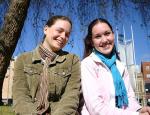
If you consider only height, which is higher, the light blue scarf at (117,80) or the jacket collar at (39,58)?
the jacket collar at (39,58)

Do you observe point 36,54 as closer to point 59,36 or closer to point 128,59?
point 59,36

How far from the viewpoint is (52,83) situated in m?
2.63

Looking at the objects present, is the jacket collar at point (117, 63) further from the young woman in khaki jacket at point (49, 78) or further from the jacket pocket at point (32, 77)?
the jacket pocket at point (32, 77)

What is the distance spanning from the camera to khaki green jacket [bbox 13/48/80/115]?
8.32 feet

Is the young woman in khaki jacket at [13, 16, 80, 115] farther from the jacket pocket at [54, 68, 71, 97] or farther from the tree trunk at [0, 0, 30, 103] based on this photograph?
the tree trunk at [0, 0, 30, 103]

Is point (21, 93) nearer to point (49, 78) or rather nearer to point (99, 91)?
point (49, 78)

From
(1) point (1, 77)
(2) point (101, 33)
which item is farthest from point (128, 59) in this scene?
(2) point (101, 33)

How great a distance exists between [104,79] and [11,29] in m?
2.17

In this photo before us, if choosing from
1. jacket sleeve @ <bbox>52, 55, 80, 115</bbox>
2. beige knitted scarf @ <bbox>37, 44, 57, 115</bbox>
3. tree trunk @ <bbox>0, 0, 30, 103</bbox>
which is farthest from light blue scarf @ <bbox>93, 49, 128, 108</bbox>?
tree trunk @ <bbox>0, 0, 30, 103</bbox>

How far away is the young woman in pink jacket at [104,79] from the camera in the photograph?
8.38 ft

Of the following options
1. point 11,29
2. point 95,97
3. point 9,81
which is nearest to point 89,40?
point 95,97

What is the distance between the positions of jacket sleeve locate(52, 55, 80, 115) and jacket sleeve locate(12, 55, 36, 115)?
176mm

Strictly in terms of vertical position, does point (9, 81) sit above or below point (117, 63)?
below

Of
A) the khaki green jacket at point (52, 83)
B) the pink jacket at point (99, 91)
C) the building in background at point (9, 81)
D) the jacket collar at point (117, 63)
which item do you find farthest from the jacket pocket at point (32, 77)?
the building in background at point (9, 81)
